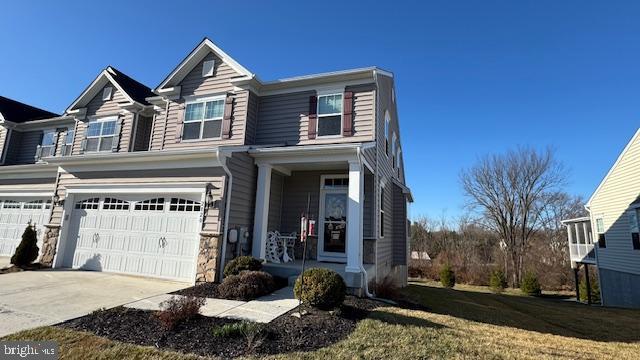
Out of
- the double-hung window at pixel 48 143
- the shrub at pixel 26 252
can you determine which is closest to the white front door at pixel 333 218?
the shrub at pixel 26 252

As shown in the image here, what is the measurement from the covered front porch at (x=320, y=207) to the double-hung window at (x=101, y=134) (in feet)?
25.8

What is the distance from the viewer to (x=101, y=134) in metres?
12.8

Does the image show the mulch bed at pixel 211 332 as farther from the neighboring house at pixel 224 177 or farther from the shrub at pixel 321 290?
the neighboring house at pixel 224 177

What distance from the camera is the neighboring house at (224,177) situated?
8273 mm

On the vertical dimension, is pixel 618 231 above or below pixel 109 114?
below

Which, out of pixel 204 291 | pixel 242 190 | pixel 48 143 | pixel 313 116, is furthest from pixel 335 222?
pixel 48 143

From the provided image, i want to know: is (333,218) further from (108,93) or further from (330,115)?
(108,93)

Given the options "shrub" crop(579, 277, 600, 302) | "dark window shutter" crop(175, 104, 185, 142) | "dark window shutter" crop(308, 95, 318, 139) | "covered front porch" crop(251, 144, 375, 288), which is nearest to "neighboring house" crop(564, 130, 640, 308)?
"shrub" crop(579, 277, 600, 302)

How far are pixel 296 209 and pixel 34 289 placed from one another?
6.99m

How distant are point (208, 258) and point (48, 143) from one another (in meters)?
13.9

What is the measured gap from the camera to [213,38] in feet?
35.7

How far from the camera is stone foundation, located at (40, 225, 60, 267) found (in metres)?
10.3

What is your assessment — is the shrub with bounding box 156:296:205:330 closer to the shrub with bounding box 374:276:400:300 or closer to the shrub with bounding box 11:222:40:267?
the shrub with bounding box 374:276:400:300

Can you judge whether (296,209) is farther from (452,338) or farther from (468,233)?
(468,233)
